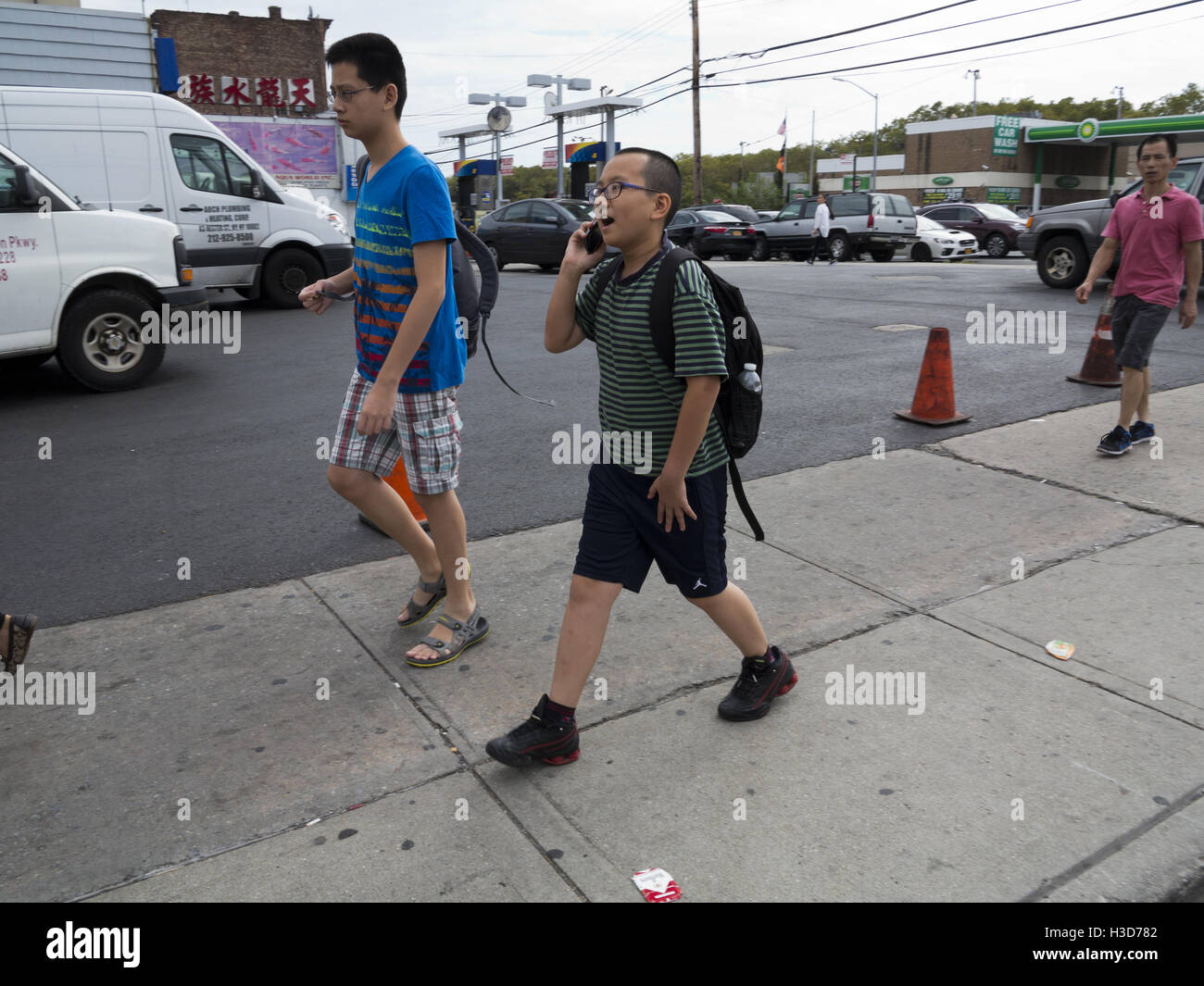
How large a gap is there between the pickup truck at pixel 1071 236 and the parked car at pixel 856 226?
10197 mm

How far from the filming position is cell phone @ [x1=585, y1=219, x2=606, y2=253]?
2768 mm

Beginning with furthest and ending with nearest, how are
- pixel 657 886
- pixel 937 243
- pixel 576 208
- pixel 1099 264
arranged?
pixel 937 243 < pixel 576 208 < pixel 1099 264 < pixel 657 886

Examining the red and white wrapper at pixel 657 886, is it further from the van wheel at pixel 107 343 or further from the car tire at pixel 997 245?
the car tire at pixel 997 245

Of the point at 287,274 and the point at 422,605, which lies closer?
the point at 422,605

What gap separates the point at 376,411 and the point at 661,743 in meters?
1.39

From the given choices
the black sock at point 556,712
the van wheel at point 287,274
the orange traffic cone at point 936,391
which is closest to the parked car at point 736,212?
the van wheel at point 287,274

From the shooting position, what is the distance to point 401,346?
127 inches

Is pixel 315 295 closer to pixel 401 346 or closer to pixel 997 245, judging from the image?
pixel 401 346

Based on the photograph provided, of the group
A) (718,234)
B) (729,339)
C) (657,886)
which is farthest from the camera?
(718,234)

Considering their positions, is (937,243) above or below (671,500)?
above

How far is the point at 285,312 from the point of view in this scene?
44.0ft

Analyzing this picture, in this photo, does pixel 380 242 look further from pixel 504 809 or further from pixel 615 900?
pixel 615 900

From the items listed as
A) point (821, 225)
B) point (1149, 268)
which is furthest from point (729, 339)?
point (821, 225)
